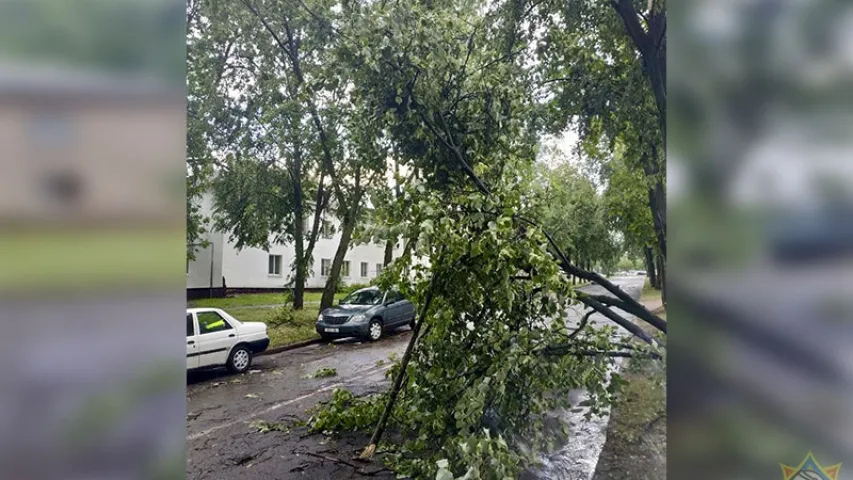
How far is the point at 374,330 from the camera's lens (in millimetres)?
2752

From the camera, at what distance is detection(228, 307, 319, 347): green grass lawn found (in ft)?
8.71

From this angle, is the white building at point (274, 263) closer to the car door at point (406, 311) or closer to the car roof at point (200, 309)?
the car roof at point (200, 309)

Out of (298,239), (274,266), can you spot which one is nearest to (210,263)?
(274,266)

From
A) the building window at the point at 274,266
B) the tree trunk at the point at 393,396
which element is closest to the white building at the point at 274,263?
the building window at the point at 274,266

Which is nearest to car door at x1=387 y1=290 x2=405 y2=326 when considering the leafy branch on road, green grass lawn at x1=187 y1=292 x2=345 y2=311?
green grass lawn at x1=187 y1=292 x2=345 y2=311

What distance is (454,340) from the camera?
86.9 inches

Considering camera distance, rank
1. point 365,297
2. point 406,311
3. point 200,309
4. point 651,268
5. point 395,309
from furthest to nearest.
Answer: point 365,297
point 395,309
point 406,311
point 200,309
point 651,268

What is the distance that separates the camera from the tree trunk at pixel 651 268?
153 cm

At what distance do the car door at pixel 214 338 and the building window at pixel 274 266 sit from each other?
1.46 ft

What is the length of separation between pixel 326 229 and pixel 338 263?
0.69 ft

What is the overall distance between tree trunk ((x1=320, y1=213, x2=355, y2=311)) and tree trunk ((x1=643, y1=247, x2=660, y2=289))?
56.5 inches
